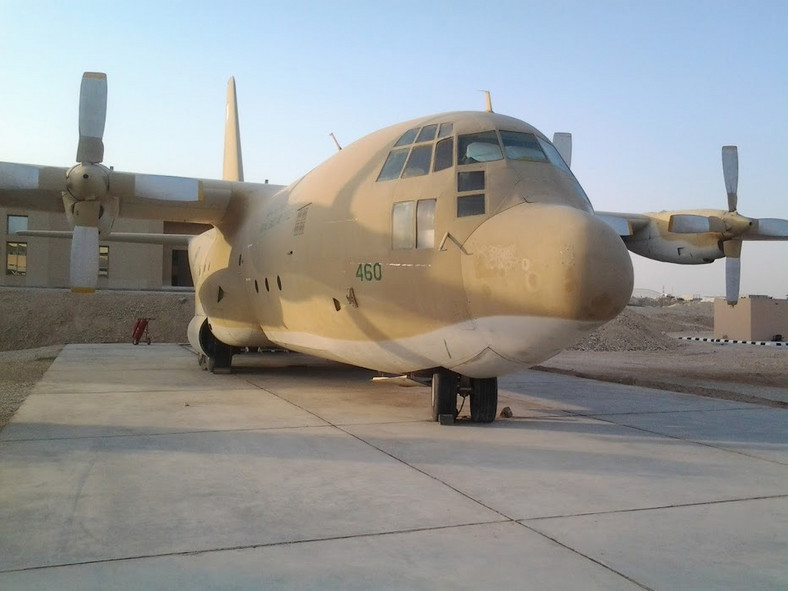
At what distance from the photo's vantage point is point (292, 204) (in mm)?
11898

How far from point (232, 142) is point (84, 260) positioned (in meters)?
10.00

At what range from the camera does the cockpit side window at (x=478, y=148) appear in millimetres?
8453

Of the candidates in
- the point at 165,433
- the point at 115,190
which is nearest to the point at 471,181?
the point at 165,433

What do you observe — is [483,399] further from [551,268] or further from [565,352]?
[565,352]

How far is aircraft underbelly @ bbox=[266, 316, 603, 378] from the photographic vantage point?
7.29m

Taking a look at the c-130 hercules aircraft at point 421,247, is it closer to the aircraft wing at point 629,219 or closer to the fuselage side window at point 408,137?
the fuselage side window at point 408,137

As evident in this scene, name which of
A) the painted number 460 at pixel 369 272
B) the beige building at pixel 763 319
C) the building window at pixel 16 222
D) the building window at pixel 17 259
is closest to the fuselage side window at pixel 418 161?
the painted number 460 at pixel 369 272

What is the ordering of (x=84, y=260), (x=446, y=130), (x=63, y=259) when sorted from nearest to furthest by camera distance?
(x=446, y=130) < (x=84, y=260) < (x=63, y=259)

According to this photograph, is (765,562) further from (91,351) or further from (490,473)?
(91,351)

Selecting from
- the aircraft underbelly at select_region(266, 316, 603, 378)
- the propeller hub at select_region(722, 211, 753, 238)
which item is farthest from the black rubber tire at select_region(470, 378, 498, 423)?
the propeller hub at select_region(722, 211, 753, 238)

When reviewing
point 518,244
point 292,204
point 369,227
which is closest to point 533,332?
point 518,244

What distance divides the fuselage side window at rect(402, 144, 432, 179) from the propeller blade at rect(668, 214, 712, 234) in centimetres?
833

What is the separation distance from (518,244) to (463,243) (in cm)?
83

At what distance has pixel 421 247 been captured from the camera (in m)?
8.43
